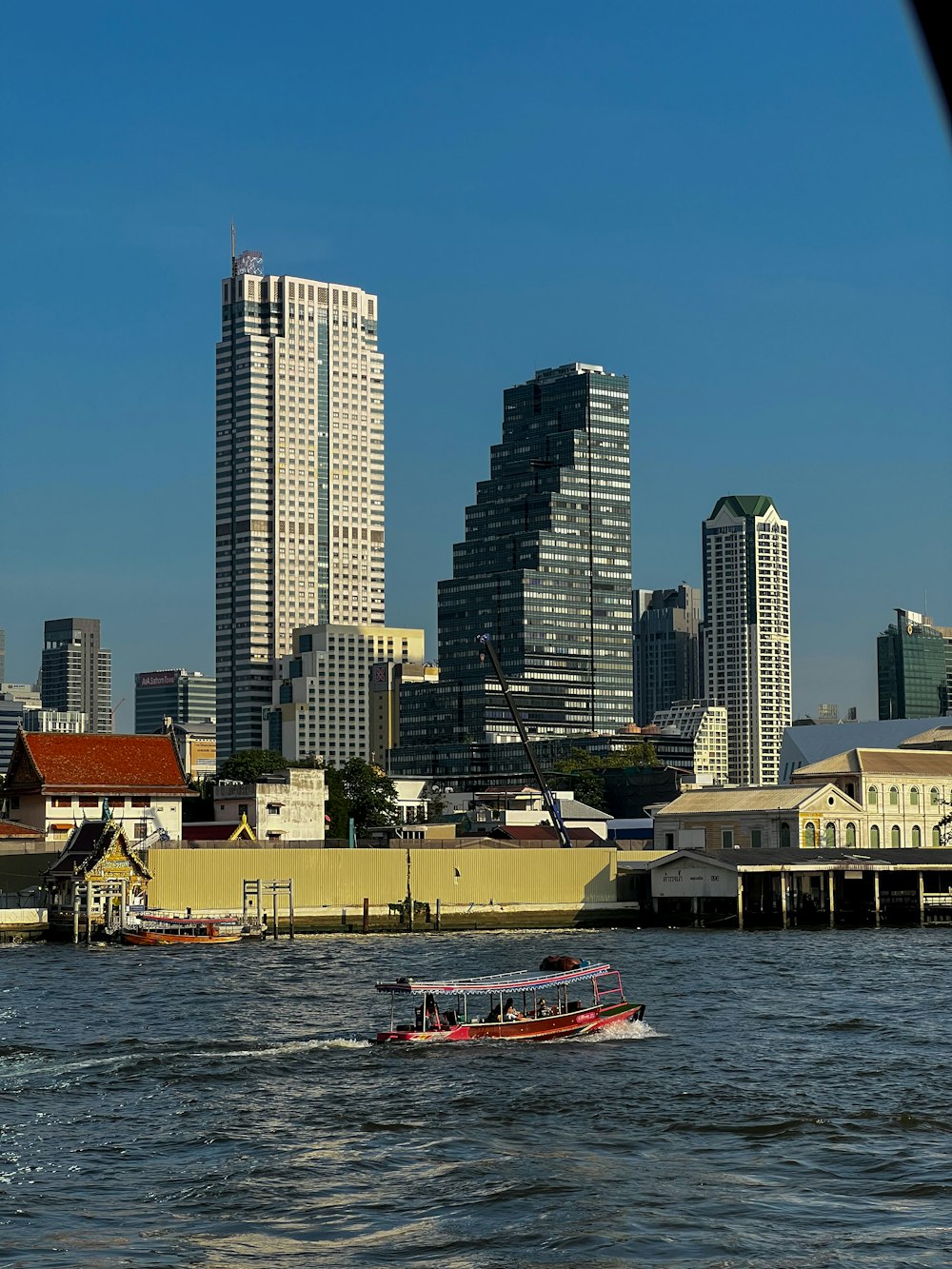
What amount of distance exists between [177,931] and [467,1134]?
69994mm

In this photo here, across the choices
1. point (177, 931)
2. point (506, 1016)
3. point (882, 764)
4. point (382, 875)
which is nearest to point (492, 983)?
point (506, 1016)

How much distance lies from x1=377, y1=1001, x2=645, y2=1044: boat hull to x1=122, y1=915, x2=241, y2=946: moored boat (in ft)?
167

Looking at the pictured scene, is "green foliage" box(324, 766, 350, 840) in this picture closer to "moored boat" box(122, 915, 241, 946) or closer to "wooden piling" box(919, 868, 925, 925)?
"moored boat" box(122, 915, 241, 946)

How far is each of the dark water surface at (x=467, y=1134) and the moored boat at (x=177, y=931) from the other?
100.0ft

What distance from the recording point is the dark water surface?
3111 centimetres

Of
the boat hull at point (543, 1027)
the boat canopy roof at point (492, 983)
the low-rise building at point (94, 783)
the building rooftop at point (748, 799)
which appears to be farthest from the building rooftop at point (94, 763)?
the boat hull at point (543, 1027)

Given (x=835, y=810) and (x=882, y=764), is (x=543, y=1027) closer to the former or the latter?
(x=835, y=810)

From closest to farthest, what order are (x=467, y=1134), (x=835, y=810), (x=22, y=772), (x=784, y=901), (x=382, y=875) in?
(x=467, y=1134) → (x=382, y=875) → (x=784, y=901) → (x=22, y=772) → (x=835, y=810)

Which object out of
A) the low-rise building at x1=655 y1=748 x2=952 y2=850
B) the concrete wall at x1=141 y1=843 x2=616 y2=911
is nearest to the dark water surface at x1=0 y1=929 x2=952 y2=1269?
the concrete wall at x1=141 y1=843 x2=616 y2=911

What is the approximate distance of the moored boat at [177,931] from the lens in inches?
4193

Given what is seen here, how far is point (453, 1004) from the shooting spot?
7162 centimetres

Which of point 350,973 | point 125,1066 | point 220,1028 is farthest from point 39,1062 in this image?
point 350,973

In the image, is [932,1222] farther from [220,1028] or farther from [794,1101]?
[220,1028]

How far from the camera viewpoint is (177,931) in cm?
10825
